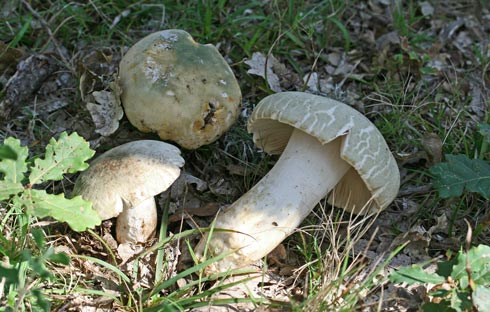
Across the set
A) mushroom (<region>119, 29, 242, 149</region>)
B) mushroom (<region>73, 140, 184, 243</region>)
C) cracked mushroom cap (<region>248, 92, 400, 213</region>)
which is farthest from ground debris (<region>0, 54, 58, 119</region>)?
cracked mushroom cap (<region>248, 92, 400, 213</region>)

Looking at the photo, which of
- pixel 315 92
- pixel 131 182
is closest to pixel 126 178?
pixel 131 182

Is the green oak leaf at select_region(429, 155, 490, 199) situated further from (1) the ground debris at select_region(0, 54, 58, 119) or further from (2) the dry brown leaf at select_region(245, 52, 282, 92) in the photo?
(1) the ground debris at select_region(0, 54, 58, 119)

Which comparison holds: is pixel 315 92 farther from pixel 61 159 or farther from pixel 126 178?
pixel 61 159

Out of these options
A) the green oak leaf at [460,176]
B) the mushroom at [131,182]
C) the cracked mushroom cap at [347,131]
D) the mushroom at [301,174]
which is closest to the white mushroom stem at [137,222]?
the mushroom at [131,182]

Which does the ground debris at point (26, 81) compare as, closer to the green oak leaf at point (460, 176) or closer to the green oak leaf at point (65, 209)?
the green oak leaf at point (65, 209)

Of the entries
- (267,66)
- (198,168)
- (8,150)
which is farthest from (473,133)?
(8,150)

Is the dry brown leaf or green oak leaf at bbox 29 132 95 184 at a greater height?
green oak leaf at bbox 29 132 95 184

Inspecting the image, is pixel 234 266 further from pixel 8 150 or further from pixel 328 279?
pixel 8 150
